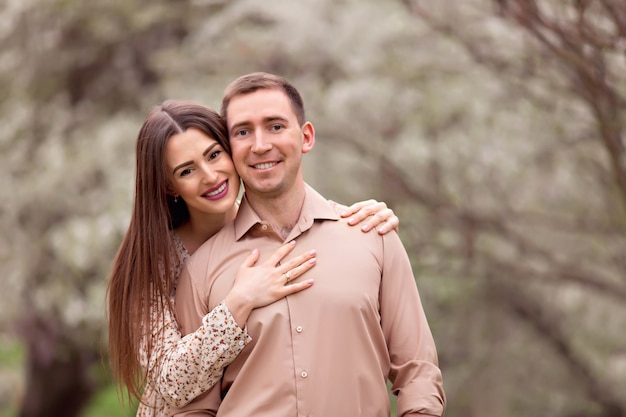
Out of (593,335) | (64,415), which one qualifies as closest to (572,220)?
(593,335)

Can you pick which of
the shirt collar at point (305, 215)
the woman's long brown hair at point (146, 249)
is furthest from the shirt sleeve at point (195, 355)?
the shirt collar at point (305, 215)

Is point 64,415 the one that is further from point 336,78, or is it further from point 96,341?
point 336,78

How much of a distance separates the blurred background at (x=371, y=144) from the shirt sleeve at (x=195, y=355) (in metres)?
5.38

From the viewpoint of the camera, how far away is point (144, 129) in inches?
152

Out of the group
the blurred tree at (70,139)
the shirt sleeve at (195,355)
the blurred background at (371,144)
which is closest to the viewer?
the shirt sleeve at (195,355)

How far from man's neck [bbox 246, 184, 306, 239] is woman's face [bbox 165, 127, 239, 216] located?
102 mm

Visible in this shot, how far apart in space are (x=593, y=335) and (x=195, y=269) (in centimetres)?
685

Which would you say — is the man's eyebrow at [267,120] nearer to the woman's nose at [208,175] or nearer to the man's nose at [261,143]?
the man's nose at [261,143]

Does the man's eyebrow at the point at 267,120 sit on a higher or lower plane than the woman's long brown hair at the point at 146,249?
higher

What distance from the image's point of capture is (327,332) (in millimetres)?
3551

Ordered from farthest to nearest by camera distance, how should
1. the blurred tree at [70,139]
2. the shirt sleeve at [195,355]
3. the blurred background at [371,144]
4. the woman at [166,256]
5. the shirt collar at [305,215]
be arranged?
the blurred background at [371,144] → the blurred tree at [70,139] → the shirt collar at [305,215] → the woman at [166,256] → the shirt sleeve at [195,355]

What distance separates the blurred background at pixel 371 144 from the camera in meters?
9.24

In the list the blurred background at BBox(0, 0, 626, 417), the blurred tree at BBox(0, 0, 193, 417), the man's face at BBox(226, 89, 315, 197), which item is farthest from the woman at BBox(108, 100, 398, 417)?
the blurred background at BBox(0, 0, 626, 417)

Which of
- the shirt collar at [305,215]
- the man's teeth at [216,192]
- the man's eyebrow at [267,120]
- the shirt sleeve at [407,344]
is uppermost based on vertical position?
the man's eyebrow at [267,120]
